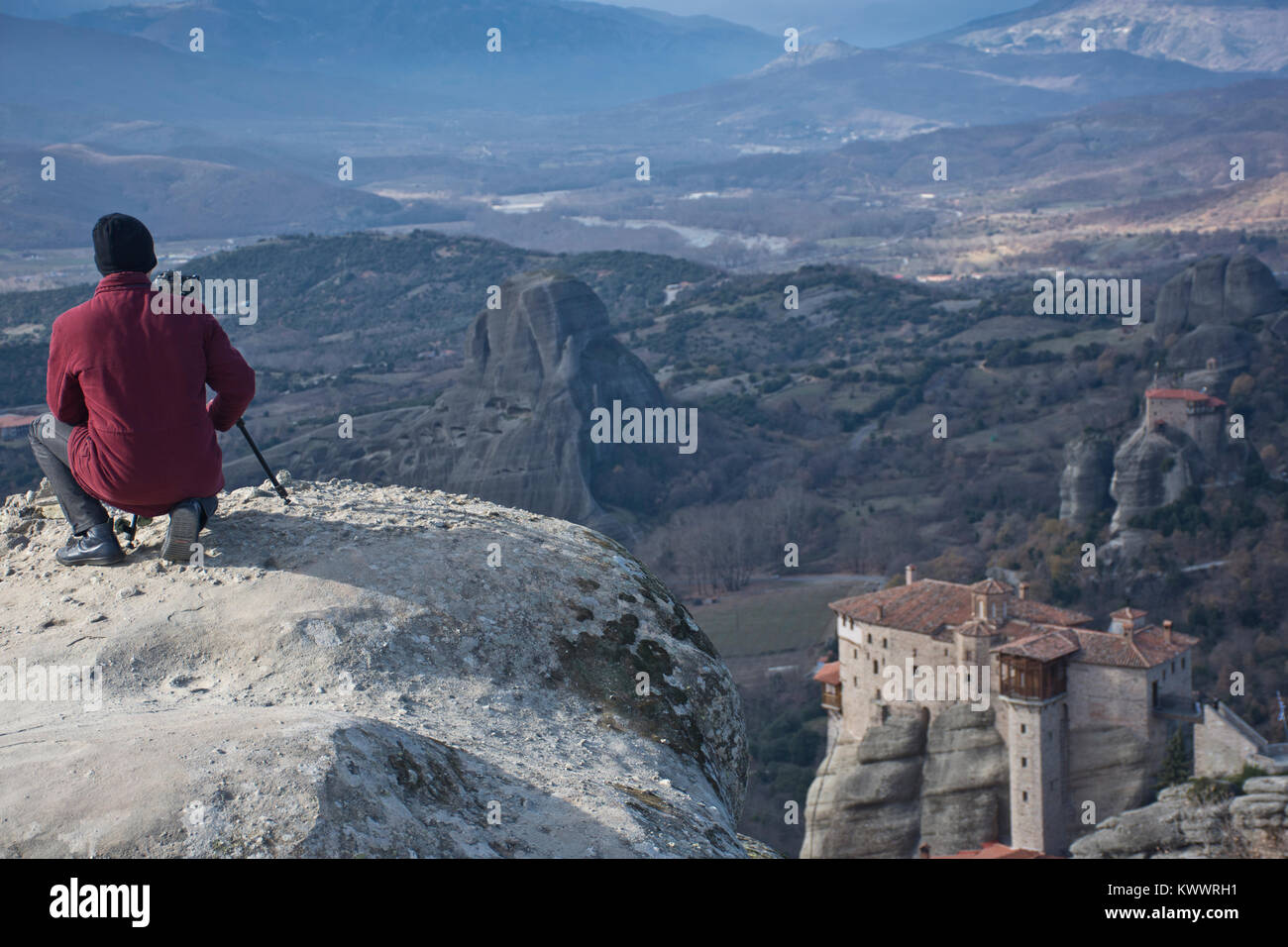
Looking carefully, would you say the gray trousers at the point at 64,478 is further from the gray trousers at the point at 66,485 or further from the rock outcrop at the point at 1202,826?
the rock outcrop at the point at 1202,826

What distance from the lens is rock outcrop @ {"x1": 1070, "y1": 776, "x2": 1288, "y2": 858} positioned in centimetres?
2516

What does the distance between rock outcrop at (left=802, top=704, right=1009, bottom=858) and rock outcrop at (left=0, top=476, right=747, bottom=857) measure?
82.4 ft

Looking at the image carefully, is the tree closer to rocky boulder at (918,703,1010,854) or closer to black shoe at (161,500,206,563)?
rocky boulder at (918,703,1010,854)

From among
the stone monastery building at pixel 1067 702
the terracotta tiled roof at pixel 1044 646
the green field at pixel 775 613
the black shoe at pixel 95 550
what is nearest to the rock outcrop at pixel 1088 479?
the green field at pixel 775 613

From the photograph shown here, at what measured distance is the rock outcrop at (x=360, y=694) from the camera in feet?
17.4

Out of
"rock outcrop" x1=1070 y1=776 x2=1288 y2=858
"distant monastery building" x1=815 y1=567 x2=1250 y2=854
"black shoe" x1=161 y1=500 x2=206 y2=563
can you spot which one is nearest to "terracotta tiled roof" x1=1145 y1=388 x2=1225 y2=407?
"distant monastery building" x1=815 y1=567 x2=1250 y2=854

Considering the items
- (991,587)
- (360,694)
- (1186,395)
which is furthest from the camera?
(1186,395)

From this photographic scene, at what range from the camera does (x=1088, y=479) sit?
170ft

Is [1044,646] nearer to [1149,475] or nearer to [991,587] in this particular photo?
[991,587]

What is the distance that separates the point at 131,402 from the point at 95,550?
101 cm

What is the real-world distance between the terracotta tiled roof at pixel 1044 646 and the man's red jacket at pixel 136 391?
1017 inches

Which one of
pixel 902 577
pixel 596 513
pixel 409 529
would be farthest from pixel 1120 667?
pixel 596 513

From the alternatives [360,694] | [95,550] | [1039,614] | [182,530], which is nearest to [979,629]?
[1039,614]
